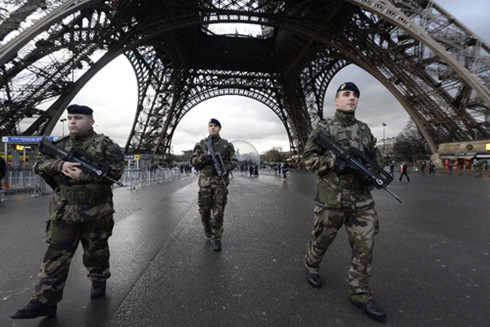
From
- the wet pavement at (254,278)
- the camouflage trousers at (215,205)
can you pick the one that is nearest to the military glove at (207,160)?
the camouflage trousers at (215,205)

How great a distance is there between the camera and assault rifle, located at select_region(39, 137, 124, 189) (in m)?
2.13

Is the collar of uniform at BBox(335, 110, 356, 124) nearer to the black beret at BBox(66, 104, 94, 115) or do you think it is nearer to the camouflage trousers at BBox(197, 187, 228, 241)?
the camouflage trousers at BBox(197, 187, 228, 241)

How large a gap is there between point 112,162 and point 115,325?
4.49ft

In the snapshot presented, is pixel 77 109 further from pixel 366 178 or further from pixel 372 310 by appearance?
pixel 372 310

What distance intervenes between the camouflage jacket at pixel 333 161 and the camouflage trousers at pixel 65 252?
6.73ft

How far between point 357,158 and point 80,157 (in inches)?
101

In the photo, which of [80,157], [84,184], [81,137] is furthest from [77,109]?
[84,184]

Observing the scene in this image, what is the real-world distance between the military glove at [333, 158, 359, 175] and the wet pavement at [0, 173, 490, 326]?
116 centimetres

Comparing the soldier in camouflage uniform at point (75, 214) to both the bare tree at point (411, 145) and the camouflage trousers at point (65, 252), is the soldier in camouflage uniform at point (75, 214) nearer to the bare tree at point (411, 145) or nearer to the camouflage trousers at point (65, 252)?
the camouflage trousers at point (65, 252)

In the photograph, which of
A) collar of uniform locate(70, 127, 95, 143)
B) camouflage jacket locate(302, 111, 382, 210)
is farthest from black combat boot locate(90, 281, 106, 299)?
camouflage jacket locate(302, 111, 382, 210)

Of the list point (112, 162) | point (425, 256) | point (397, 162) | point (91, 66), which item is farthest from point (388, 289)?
point (397, 162)

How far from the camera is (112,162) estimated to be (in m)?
2.33

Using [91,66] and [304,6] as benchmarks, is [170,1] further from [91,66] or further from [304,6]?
[304,6]

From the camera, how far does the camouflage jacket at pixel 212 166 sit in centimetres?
375
